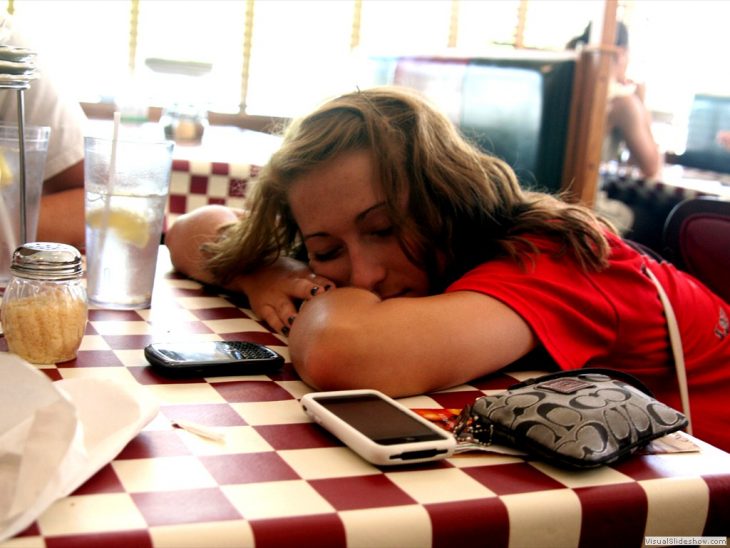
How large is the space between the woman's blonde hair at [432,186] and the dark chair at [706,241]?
488mm

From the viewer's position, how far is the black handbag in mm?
768

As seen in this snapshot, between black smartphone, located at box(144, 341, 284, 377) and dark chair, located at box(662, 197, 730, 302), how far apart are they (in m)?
1.02

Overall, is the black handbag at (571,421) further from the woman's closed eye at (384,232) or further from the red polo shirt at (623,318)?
the woman's closed eye at (384,232)

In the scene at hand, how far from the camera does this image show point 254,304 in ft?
4.31

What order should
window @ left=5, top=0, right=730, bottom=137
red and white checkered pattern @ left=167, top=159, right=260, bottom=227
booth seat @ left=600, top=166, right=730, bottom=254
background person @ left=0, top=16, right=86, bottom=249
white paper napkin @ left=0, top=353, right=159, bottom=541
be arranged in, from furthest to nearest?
window @ left=5, top=0, right=730, bottom=137
booth seat @ left=600, top=166, right=730, bottom=254
red and white checkered pattern @ left=167, top=159, right=260, bottom=227
background person @ left=0, top=16, right=86, bottom=249
white paper napkin @ left=0, top=353, right=159, bottom=541

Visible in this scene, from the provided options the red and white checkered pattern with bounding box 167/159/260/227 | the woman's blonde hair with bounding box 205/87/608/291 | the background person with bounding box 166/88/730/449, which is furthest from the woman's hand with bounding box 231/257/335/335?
the red and white checkered pattern with bounding box 167/159/260/227

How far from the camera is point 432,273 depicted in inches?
50.4

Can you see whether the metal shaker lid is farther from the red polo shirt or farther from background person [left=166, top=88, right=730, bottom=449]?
the red polo shirt

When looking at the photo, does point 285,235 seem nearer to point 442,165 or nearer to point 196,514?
point 442,165

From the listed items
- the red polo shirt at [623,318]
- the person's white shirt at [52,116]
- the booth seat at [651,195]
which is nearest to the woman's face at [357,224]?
the red polo shirt at [623,318]

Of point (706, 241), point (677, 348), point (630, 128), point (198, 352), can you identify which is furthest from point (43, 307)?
point (630, 128)

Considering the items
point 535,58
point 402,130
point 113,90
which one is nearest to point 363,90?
point 402,130

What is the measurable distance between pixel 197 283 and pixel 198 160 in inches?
46.7

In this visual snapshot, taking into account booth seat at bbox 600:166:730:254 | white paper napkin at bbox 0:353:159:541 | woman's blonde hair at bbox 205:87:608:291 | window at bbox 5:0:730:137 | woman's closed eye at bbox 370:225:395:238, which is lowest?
booth seat at bbox 600:166:730:254
